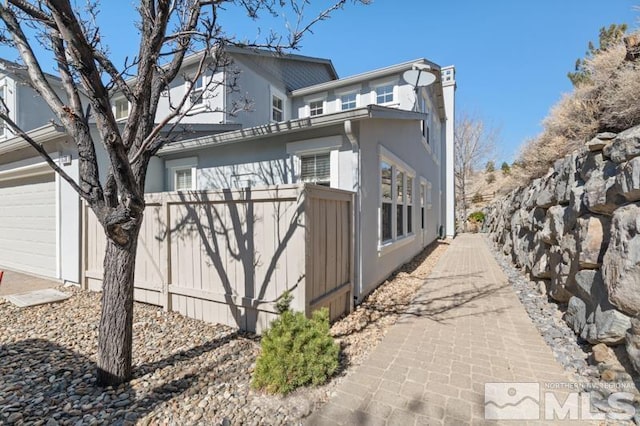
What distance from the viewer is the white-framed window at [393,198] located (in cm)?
686

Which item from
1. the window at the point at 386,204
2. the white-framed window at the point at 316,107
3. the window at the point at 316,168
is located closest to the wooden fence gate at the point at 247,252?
the window at the point at 316,168

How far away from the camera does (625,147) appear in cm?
353

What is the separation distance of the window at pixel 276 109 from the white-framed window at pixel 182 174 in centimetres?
490

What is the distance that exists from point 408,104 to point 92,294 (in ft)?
34.9

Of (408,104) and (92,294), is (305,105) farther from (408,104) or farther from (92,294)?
(92,294)

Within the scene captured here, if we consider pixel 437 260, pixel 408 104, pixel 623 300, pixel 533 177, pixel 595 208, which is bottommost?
pixel 437 260

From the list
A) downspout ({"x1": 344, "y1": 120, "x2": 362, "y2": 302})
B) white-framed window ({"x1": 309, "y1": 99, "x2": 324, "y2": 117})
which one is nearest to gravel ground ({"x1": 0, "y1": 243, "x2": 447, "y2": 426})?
downspout ({"x1": 344, "y1": 120, "x2": 362, "y2": 302})

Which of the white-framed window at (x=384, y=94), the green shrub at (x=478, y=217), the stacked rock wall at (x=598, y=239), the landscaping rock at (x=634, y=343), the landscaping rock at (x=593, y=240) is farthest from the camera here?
the green shrub at (x=478, y=217)

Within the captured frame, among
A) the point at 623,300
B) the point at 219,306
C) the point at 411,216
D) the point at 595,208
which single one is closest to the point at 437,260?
the point at 411,216

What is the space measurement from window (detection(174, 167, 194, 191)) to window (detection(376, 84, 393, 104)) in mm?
7547

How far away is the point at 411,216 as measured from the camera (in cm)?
984

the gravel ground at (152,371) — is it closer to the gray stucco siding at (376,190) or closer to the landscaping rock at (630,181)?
the gray stucco siding at (376,190)

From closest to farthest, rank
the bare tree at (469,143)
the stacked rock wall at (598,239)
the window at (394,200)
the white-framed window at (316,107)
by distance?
the stacked rock wall at (598,239), the window at (394,200), the white-framed window at (316,107), the bare tree at (469,143)

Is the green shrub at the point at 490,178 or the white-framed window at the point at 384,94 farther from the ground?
the white-framed window at the point at 384,94
